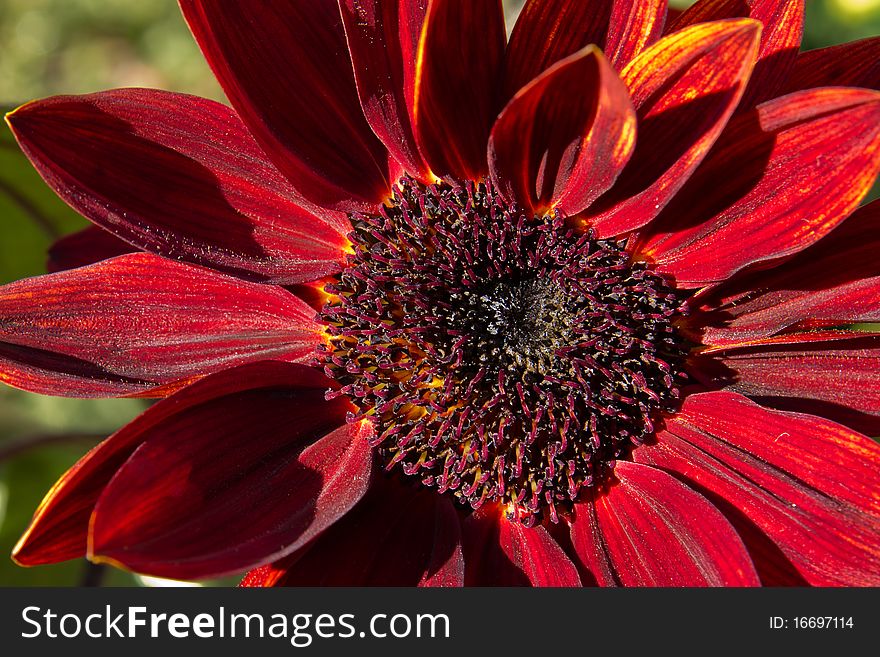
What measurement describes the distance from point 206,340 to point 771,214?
1134mm

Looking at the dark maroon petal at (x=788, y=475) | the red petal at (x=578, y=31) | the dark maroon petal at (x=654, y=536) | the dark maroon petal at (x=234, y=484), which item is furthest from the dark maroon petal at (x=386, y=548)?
the red petal at (x=578, y=31)

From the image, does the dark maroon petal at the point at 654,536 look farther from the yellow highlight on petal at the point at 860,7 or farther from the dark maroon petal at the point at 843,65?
the yellow highlight on petal at the point at 860,7

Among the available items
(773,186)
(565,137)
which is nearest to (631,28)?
(565,137)

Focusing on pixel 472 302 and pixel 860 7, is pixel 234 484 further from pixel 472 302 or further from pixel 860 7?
pixel 860 7

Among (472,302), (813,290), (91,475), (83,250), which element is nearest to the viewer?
(91,475)

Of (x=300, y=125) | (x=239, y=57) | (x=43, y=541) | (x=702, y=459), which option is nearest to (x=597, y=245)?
(x=702, y=459)

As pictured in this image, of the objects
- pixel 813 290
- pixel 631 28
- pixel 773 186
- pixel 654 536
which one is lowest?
pixel 654 536

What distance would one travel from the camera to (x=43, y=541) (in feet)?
4.88

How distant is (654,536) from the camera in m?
1.79

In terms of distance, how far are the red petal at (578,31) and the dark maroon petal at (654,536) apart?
33.0 inches

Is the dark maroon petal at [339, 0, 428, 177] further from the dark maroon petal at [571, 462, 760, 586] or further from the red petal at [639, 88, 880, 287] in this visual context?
the dark maroon petal at [571, 462, 760, 586]

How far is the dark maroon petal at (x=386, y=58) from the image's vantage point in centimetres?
160

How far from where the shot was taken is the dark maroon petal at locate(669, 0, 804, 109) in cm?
163

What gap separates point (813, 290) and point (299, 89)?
108cm
